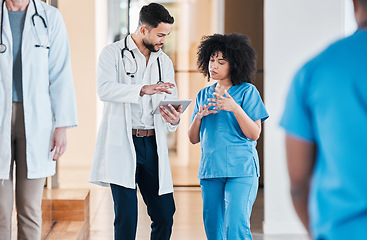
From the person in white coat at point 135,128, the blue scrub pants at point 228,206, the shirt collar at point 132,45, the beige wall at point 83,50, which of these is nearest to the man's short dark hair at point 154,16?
the person in white coat at point 135,128

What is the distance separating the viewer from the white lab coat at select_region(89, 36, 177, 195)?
2.52 metres

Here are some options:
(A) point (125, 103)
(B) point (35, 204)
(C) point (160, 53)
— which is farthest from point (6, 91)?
(C) point (160, 53)

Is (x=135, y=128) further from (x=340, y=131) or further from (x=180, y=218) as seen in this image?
(x=180, y=218)

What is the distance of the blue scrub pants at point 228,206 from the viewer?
2611mm

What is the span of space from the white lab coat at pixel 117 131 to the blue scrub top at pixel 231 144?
0.24m

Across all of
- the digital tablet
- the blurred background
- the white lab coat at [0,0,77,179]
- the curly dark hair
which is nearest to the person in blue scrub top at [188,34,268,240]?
the curly dark hair

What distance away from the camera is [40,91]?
200 centimetres

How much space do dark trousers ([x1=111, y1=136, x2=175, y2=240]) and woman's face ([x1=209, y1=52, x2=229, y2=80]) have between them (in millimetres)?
475

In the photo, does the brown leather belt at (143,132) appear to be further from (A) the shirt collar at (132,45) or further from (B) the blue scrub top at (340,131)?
(B) the blue scrub top at (340,131)

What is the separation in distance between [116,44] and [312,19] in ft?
6.12

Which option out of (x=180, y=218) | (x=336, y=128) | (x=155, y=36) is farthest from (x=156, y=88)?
→ (x=180, y=218)

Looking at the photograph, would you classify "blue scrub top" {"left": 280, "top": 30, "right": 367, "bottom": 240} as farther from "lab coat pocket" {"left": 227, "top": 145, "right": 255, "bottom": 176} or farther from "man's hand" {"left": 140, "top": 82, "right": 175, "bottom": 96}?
"lab coat pocket" {"left": 227, "top": 145, "right": 255, "bottom": 176}

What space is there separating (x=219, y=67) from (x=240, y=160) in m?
0.47

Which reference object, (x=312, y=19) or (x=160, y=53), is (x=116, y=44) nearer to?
(x=160, y=53)
